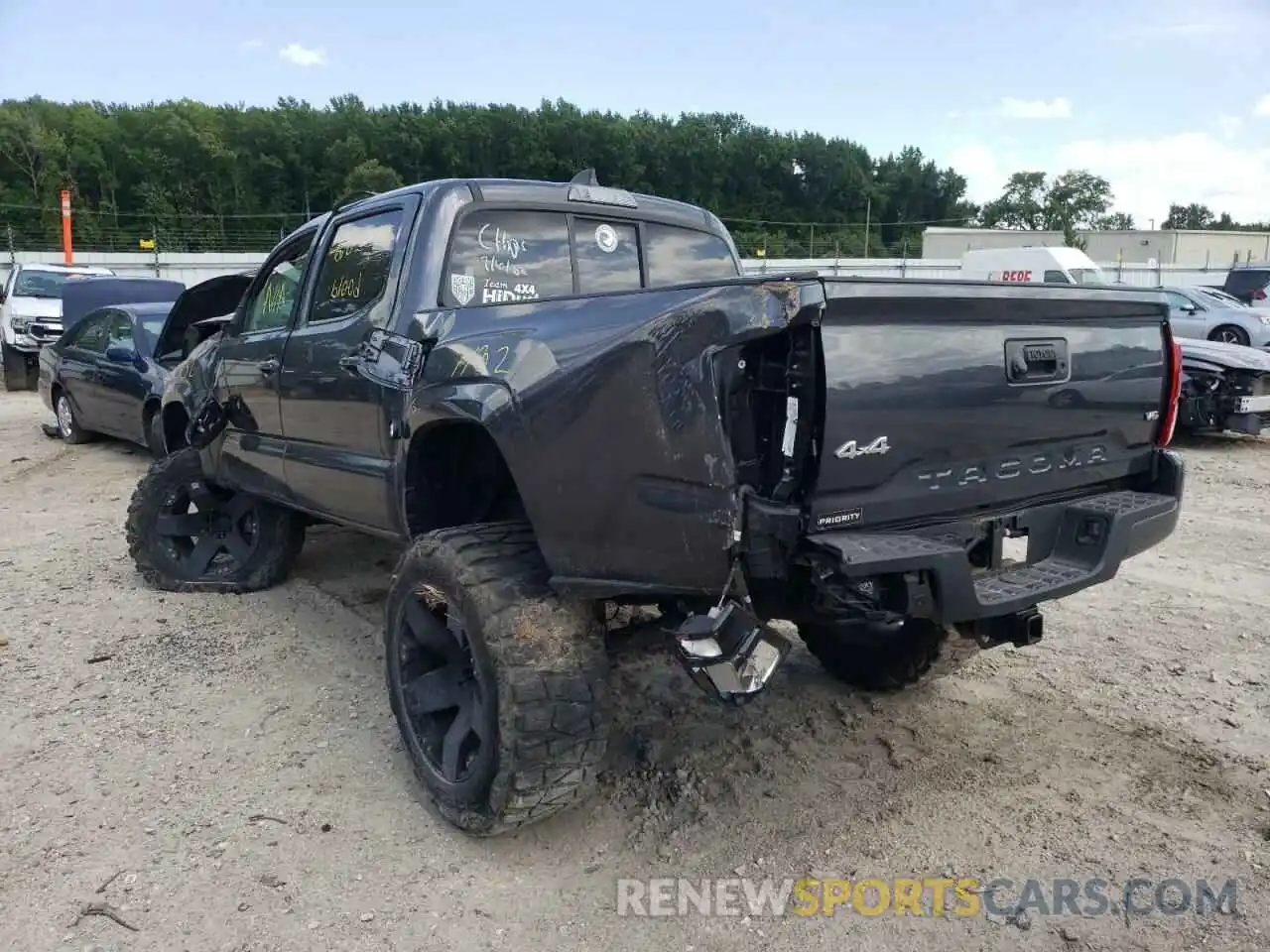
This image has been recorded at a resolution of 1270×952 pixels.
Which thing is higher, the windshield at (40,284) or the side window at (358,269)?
the side window at (358,269)

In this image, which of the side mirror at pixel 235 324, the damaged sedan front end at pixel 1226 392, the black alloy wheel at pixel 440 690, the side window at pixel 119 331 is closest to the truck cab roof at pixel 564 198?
the side mirror at pixel 235 324

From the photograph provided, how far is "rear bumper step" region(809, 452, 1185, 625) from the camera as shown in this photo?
2.45 metres

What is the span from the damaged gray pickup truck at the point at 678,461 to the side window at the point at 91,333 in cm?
691

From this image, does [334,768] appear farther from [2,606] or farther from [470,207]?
[2,606]

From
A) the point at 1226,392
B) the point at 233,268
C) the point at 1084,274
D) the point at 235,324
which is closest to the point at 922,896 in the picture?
the point at 235,324

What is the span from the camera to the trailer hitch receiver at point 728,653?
2.46 metres

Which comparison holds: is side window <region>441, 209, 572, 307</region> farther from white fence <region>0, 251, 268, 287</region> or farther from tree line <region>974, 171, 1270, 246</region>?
tree line <region>974, 171, 1270, 246</region>

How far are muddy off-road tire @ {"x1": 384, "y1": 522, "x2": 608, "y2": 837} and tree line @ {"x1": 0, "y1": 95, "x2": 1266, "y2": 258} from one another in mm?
44448

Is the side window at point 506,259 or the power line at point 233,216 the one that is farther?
the power line at point 233,216

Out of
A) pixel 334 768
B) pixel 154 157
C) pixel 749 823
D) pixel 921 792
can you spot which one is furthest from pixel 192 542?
pixel 154 157

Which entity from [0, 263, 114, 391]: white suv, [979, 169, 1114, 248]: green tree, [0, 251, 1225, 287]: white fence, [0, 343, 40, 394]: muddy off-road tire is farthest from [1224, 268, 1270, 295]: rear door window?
[979, 169, 1114, 248]: green tree

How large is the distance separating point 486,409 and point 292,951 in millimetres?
1563

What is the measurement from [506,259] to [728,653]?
6.54ft

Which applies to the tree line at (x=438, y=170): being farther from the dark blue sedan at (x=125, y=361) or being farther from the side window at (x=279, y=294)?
the side window at (x=279, y=294)
